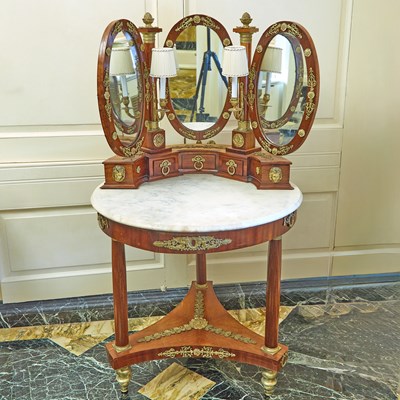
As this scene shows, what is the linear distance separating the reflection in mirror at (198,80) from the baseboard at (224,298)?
2.99ft

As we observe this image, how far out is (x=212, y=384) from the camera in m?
1.80

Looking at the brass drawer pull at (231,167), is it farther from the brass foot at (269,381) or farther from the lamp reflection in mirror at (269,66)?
the brass foot at (269,381)

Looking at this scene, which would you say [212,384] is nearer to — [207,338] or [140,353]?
[207,338]

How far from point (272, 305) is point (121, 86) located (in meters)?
0.92

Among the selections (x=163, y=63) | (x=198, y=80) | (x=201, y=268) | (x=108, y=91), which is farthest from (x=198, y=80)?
(x=201, y=268)

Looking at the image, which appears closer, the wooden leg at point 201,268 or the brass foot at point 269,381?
the brass foot at point 269,381

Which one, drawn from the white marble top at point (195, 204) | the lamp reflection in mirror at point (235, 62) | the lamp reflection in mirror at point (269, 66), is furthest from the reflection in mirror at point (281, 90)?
the white marble top at point (195, 204)

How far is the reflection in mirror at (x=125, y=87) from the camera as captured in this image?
161cm

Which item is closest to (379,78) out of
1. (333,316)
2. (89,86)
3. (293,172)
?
(293,172)

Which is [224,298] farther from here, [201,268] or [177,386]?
[177,386]

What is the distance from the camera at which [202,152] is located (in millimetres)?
1836

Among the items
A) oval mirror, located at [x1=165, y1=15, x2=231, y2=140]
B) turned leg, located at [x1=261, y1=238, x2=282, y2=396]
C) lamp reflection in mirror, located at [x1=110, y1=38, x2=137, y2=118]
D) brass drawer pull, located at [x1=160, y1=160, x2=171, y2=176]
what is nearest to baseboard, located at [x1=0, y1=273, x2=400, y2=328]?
turned leg, located at [x1=261, y1=238, x2=282, y2=396]

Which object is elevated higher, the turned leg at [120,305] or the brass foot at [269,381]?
the turned leg at [120,305]

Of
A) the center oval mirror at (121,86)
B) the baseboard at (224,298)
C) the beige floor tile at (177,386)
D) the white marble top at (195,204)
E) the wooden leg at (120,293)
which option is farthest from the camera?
the baseboard at (224,298)
